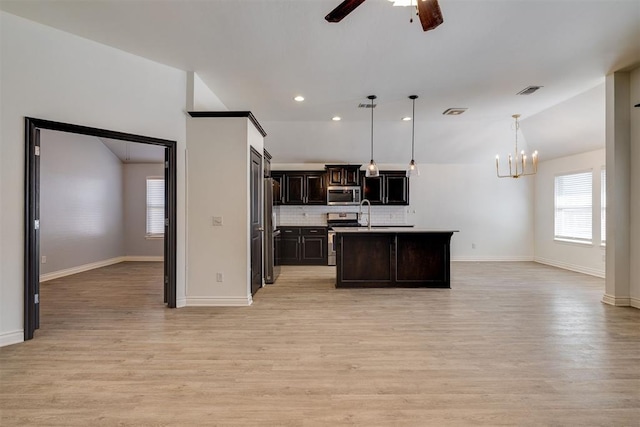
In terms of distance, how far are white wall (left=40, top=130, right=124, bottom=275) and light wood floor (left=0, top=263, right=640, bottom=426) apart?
2270 millimetres

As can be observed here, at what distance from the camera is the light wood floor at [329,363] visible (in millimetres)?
2004

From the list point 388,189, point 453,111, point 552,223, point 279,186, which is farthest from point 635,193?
point 279,186

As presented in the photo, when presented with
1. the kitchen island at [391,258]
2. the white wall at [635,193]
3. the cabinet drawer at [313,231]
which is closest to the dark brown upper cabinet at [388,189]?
the cabinet drawer at [313,231]

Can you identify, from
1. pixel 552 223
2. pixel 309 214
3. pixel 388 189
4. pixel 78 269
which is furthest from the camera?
pixel 309 214

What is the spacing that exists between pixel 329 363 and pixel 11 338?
3016 mm

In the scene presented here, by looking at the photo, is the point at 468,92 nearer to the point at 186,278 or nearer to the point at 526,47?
the point at 526,47

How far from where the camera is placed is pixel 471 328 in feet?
11.3

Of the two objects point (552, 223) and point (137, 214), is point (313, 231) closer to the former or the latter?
point (137, 214)

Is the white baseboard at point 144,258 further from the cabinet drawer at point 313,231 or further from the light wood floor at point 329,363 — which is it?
the cabinet drawer at point 313,231

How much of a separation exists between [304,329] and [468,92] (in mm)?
4174

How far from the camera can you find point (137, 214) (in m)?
8.28

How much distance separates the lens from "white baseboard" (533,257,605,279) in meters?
6.23

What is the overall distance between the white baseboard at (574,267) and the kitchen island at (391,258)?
135 inches

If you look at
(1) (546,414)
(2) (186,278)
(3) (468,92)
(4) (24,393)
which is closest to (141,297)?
(2) (186,278)
